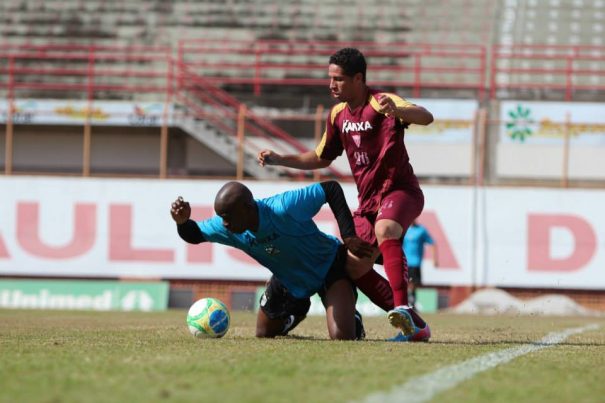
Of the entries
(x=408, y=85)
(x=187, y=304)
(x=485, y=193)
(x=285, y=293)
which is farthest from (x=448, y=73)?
(x=285, y=293)

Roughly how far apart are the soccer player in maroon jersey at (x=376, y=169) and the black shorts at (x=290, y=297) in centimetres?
15

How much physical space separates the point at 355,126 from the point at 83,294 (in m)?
14.2

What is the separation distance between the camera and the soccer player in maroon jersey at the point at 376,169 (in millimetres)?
8289

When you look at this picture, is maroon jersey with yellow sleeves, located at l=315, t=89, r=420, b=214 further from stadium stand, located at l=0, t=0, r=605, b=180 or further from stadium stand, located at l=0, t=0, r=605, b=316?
stadium stand, located at l=0, t=0, r=605, b=180

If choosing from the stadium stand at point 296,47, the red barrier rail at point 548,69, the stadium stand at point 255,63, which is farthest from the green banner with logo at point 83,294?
the red barrier rail at point 548,69

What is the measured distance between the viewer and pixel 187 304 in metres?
22.0

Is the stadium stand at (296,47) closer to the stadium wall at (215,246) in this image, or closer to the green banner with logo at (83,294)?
the stadium wall at (215,246)

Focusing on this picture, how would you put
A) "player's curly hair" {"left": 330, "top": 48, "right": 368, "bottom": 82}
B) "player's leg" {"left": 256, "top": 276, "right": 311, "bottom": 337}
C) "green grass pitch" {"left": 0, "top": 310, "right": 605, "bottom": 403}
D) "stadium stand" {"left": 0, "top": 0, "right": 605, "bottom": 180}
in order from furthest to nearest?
"stadium stand" {"left": 0, "top": 0, "right": 605, "bottom": 180}, "player's leg" {"left": 256, "top": 276, "right": 311, "bottom": 337}, "player's curly hair" {"left": 330, "top": 48, "right": 368, "bottom": 82}, "green grass pitch" {"left": 0, "top": 310, "right": 605, "bottom": 403}

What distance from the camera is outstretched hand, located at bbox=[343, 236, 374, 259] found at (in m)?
8.23

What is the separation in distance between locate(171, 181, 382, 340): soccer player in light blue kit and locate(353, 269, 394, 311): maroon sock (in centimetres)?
→ 10

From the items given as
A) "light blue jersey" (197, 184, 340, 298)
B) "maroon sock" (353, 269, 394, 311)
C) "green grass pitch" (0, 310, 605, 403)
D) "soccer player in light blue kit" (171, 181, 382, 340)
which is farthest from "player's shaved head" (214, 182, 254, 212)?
"maroon sock" (353, 269, 394, 311)

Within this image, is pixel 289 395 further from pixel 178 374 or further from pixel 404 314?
pixel 404 314

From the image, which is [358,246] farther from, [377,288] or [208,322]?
[208,322]

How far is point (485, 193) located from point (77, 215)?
26.8 ft
